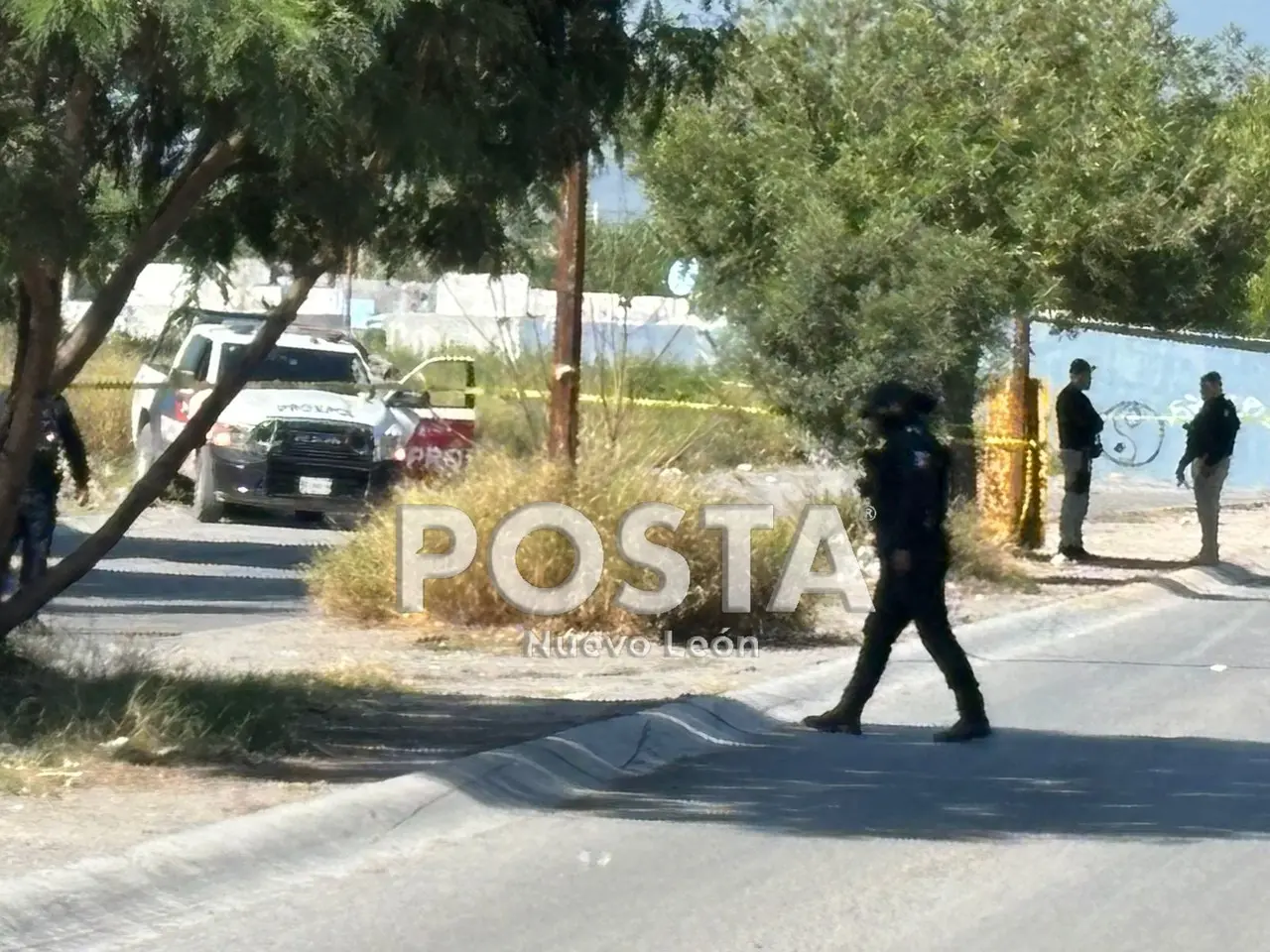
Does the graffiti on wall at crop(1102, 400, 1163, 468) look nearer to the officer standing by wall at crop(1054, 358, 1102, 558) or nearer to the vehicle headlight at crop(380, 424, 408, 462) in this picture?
the officer standing by wall at crop(1054, 358, 1102, 558)

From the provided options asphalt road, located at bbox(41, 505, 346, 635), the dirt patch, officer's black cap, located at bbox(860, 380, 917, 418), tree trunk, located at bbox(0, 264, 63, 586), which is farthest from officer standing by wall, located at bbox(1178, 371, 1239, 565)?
tree trunk, located at bbox(0, 264, 63, 586)

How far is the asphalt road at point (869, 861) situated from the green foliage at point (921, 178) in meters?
6.51

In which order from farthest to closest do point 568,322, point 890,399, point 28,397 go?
point 568,322 → point 890,399 → point 28,397

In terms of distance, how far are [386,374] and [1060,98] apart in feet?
31.0

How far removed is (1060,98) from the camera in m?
18.4

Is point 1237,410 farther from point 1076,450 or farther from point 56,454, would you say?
point 56,454

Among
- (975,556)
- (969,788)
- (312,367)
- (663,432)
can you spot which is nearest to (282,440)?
(312,367)

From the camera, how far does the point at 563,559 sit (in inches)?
530

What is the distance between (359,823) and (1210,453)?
1387cm

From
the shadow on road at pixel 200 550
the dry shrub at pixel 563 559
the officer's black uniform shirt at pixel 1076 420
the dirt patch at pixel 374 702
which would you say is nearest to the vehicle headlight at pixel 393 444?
the shadow on road at pixel 200 550

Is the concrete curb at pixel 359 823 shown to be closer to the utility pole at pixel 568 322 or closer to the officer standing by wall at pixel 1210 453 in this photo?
the utility pole at pixel 568 322

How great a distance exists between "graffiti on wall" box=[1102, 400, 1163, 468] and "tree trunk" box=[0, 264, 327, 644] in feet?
78.7

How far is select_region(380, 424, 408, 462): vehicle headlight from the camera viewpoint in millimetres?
21469

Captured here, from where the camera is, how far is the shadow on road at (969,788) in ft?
28.0
